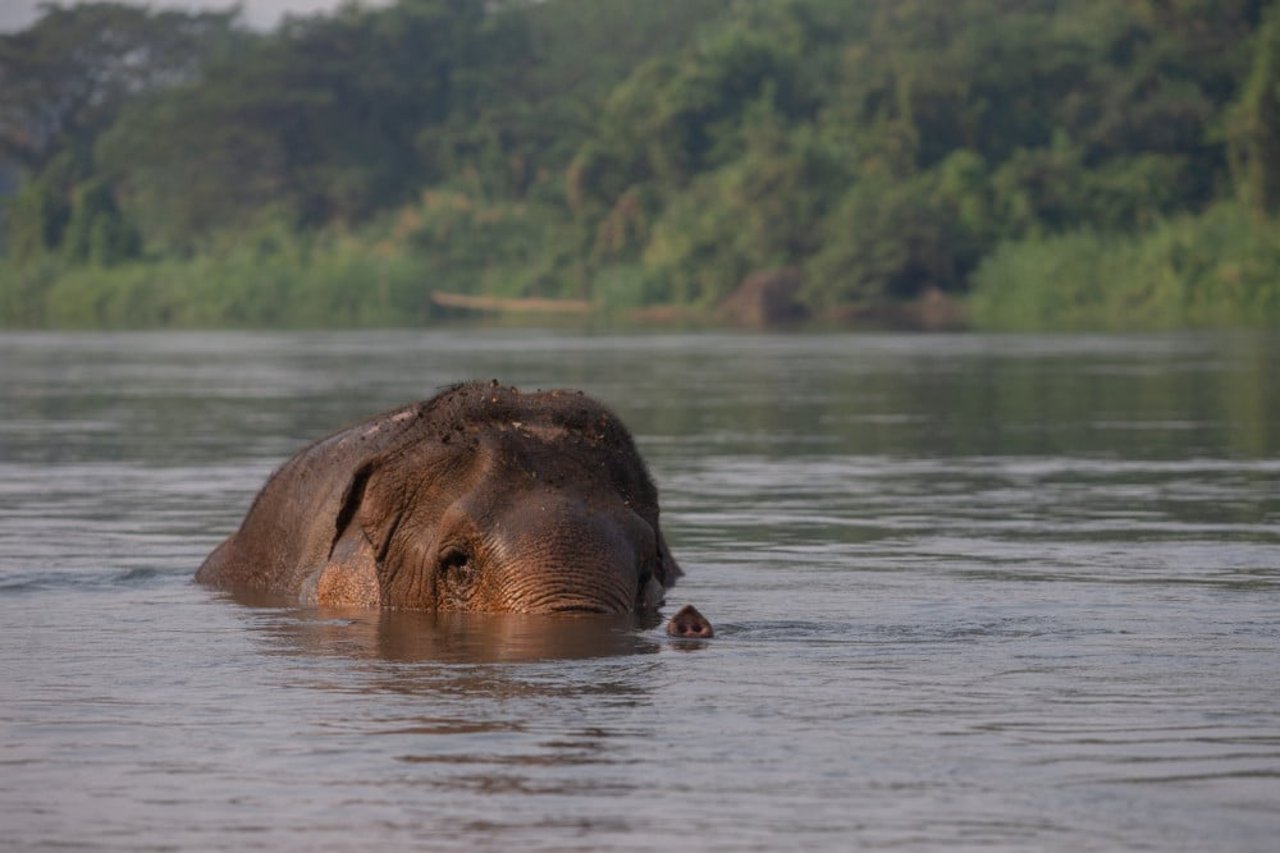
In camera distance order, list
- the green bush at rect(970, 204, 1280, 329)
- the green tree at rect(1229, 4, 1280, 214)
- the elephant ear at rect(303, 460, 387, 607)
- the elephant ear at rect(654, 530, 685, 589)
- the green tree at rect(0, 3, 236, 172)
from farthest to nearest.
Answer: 1. the green tree at rect(0, 3, 236, 172)
2. the green tree at rect(1229, 4, 1280, 214)
3. the green bush at rect(970, 204, 1280, 329)
4. the elephant ear at rect(654, 530, 685, 589)
5. the elephant ear at rect(303, 460, 387, 607)

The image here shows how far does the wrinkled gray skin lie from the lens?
966 centimetres

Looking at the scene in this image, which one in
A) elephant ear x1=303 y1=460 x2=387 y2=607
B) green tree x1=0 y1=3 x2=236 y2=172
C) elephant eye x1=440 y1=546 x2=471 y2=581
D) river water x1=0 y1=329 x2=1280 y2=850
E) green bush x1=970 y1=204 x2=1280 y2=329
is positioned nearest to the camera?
river water x1=0 y1=329 x2=1280 y2=850

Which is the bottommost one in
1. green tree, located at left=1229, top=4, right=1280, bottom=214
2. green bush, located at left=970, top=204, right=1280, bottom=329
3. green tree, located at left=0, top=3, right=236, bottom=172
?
green bush, located at left=970, top=204, right=1280, bottom=329

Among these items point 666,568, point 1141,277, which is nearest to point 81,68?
point 1141,277

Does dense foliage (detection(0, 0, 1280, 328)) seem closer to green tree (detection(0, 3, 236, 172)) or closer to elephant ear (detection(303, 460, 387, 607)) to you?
green tree (detection(0, 3, 236, 172))

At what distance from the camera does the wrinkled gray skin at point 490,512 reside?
31.7 feet

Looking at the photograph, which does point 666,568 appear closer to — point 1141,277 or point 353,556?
point 353,556

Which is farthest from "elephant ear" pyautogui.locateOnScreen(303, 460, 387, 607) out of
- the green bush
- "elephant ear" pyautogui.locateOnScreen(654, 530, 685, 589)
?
the green bush

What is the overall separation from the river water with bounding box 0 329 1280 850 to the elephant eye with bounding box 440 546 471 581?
0.21 metres

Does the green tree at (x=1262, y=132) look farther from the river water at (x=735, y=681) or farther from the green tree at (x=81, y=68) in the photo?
the green tree at (x=81, y=68)

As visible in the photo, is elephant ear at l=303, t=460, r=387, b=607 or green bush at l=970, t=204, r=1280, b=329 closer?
elephant ear at l=303, t=460, r=387, b=607

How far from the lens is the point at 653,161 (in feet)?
258

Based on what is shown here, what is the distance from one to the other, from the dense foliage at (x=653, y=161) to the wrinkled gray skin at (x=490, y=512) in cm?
4668

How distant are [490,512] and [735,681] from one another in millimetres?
1539
